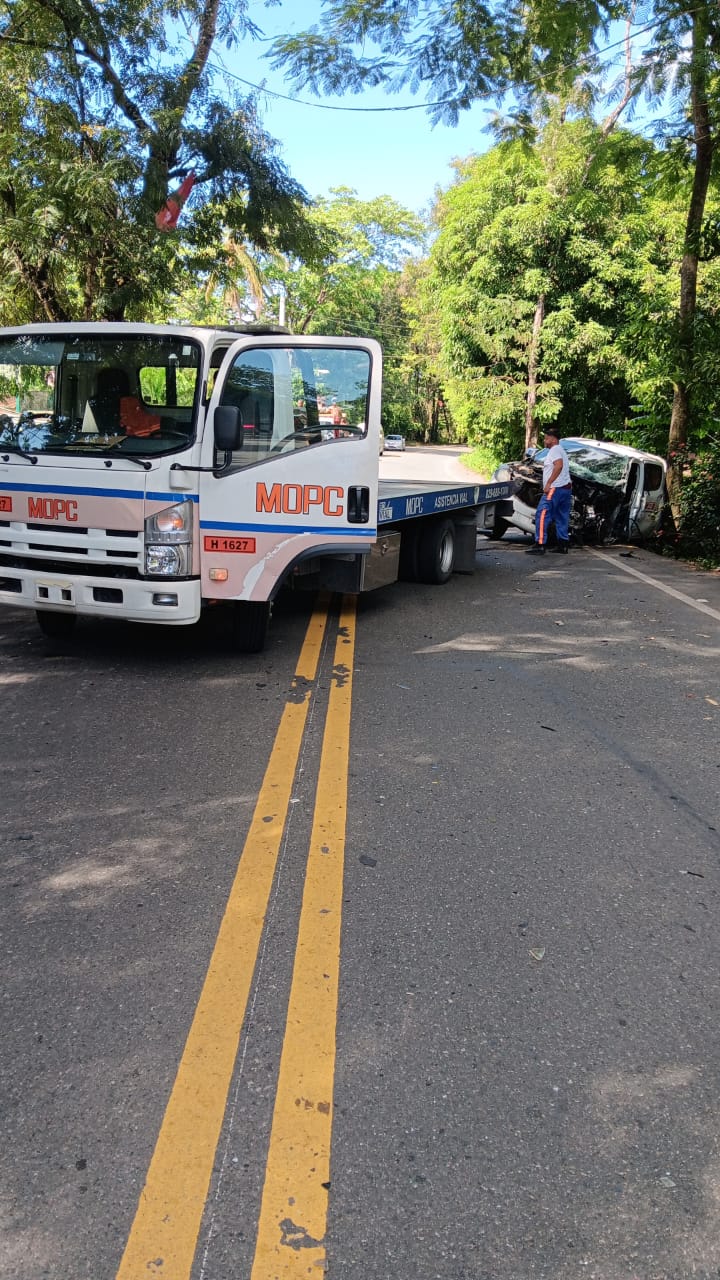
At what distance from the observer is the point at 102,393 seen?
272 inches

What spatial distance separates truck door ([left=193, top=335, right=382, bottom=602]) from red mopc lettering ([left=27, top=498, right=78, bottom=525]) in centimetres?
87

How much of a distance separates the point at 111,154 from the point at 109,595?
7.59 m

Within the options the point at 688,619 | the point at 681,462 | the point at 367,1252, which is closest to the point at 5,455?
the point at 367,1252

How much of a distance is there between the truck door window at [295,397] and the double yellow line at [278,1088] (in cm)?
328

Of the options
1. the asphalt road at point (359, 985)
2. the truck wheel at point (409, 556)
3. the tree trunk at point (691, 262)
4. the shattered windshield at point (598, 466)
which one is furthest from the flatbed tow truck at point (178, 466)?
the tree trunk at point (691, 262)

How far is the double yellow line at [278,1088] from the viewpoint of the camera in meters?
2.17

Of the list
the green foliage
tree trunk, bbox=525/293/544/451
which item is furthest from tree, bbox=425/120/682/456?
the green foliage

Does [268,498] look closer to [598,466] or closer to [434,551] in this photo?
[434,551]

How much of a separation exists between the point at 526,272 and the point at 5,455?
21.4m

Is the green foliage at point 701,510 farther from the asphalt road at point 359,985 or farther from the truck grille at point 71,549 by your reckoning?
the truck grille at point 71,549

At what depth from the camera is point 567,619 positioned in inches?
376

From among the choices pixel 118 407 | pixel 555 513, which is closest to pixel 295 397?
pixel 118 407

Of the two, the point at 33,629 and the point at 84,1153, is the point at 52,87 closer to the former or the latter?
the point at 33,629

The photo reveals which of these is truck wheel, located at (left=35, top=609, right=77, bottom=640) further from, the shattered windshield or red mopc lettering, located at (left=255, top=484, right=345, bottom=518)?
the shattered windshield
